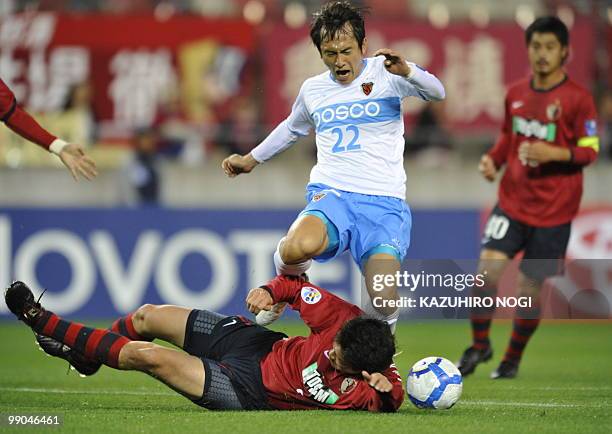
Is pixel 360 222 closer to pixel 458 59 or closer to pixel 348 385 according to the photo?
pixel 348 385

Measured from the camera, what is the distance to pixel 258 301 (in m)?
6.75

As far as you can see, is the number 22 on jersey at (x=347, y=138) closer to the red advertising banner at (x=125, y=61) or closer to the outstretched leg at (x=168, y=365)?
the outstretched leg at (x=168, y=365)

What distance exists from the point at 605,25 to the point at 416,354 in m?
8.02

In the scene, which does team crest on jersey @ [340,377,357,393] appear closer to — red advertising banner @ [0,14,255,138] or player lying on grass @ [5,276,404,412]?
player lying on grass @ [5,276,404,412]

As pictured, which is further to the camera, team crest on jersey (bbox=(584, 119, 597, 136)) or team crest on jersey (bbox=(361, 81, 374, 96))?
team crest on jersey (bbox=(584, 119, 597, 136))

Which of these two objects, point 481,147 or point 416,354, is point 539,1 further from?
point 416,354

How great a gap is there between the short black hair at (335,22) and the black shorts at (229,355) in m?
1.84

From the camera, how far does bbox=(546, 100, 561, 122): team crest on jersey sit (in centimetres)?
934

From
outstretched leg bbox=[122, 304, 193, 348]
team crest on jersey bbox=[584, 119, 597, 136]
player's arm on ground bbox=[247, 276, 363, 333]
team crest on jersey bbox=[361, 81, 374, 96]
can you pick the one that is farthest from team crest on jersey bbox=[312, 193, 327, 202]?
team crest on jersey bbox=[584, 119, 597, 136]

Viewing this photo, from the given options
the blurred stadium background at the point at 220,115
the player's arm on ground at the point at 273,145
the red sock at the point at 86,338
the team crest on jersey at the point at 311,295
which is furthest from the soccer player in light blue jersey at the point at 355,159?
the blurred stadium background at the point at 220,115

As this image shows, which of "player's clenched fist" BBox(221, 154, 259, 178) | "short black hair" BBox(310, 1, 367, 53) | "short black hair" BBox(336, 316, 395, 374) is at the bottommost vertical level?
"short black hair" BBox(336, 316, 395, 374)

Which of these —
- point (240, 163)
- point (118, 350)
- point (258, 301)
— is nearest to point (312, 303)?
point (258, 301)

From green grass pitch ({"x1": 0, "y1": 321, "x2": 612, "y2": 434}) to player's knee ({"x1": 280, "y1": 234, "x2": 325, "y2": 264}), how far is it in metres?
1.07

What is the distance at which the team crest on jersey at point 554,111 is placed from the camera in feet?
30.6
